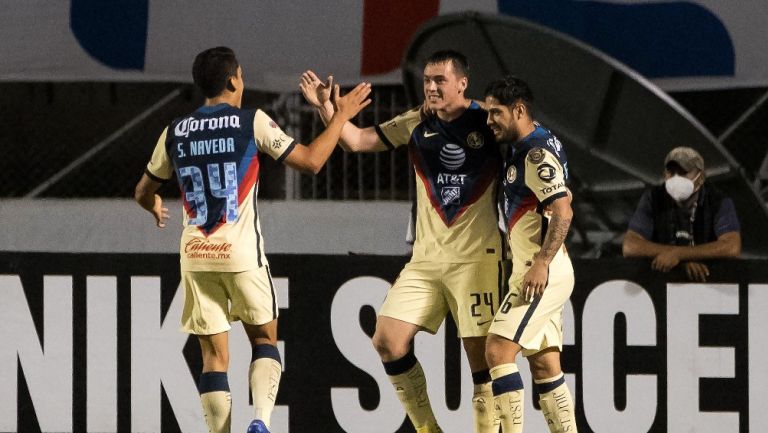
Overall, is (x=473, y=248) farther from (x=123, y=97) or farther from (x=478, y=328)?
(x=123, y=97)

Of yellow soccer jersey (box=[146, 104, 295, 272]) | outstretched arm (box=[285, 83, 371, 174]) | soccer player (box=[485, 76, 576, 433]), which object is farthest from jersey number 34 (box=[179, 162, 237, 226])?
soccer player (box=[485, 76, 576, 433])

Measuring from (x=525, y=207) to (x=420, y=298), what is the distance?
2.12 feet

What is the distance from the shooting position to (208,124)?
562 cm

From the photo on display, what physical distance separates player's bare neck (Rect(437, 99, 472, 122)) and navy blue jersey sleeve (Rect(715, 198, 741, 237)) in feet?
5.00

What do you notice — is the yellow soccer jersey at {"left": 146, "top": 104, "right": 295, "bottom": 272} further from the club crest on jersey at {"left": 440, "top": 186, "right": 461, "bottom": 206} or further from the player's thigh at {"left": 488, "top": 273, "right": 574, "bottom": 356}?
the player's thigh at {"left": 488, "top": 273, "right": 574, "bottom": 356}

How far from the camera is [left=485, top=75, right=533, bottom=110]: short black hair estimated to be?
18.6 ft

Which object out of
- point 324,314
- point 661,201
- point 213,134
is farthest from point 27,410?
point 661,201

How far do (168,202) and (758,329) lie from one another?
3661 millimetres

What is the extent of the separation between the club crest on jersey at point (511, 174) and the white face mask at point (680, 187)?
4.28ft

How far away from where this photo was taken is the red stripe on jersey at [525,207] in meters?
5.70

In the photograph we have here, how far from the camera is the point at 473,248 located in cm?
593

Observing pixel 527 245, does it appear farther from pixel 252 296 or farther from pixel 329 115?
pixel 252 296

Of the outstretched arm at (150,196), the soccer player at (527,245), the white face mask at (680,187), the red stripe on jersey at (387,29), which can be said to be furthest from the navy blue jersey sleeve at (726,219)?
the red stripe on jersey at (387,29)

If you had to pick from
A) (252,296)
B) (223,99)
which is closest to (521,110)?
(223,99)
